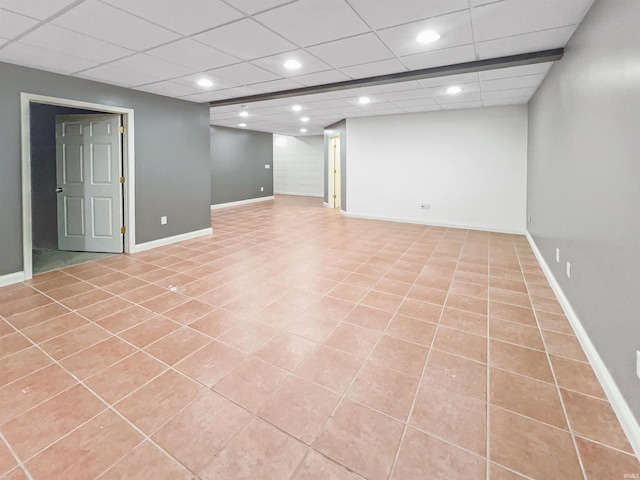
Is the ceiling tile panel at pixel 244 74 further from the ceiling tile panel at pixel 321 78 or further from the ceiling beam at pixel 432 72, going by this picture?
the ceiling beam at pixel 432 72

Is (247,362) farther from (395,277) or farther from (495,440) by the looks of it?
(395,277)

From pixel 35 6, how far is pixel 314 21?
2071mm

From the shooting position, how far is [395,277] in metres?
4.01

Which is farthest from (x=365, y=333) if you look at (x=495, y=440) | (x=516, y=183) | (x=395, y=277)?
(x=516, y=183)

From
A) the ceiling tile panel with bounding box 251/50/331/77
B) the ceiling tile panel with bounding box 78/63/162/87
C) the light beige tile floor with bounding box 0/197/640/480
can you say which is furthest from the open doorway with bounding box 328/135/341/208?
the light beige tile floor with bounding box 0/197/640/480

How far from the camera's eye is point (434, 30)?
2902 mm

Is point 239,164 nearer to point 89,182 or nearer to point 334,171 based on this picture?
point 334,171

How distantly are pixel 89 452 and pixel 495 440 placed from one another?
195 cm

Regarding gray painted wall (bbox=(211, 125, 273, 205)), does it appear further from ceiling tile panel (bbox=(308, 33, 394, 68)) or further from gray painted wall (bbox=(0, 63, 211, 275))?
ceiling tile panel (bbox=(308, 33, 394, 68))

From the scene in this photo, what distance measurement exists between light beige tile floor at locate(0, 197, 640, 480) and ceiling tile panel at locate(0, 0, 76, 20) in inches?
96.9

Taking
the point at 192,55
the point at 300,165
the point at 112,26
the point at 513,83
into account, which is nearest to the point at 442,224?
the point at 513,83

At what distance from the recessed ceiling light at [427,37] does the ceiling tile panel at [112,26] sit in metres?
2.23

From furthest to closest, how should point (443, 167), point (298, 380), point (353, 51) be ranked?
point (443, 167)
point (353, 51)
point (298, 380)

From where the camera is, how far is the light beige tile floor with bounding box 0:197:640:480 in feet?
4.94
